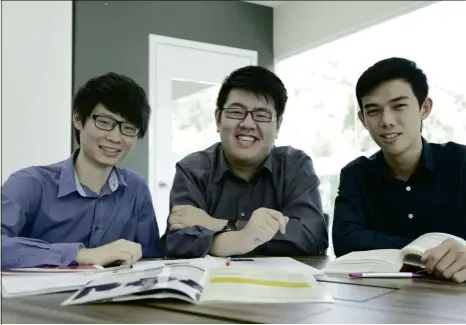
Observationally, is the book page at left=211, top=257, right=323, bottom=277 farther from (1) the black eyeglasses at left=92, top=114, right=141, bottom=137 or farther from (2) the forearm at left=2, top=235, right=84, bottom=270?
(1) the black eyeglasses at left=92, top=114, right=141, bottom=137

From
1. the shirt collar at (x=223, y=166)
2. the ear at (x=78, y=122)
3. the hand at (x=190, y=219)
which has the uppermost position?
the ear at (x=78, y=122)

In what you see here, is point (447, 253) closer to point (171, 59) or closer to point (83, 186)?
point (83, 186)

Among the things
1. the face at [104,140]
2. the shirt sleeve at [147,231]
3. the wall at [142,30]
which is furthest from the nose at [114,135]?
the wall at [142,30]

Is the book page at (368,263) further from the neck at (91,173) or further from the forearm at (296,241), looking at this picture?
the neck at (91,173)

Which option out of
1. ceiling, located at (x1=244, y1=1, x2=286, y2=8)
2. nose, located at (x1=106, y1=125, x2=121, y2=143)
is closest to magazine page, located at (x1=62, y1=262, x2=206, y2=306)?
nose, located at (x1=106, y1=125, x2=121, y2=143)

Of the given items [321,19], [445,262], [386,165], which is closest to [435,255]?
[445,262]

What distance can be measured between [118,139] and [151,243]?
35 centimetres

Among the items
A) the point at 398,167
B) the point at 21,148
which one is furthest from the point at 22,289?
the point at 21,148

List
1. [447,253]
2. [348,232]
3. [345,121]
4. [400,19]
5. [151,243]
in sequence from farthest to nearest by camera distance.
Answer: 1. [345,121]
2. [400,19]
3. [151,243]
4. [348,232]
5. [447,253]

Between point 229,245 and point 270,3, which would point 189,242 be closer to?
point 229,245

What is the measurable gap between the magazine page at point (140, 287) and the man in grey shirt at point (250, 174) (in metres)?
0.67

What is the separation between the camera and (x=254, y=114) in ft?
5.43

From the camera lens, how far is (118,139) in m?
1.49

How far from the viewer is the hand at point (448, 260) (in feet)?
3.25
